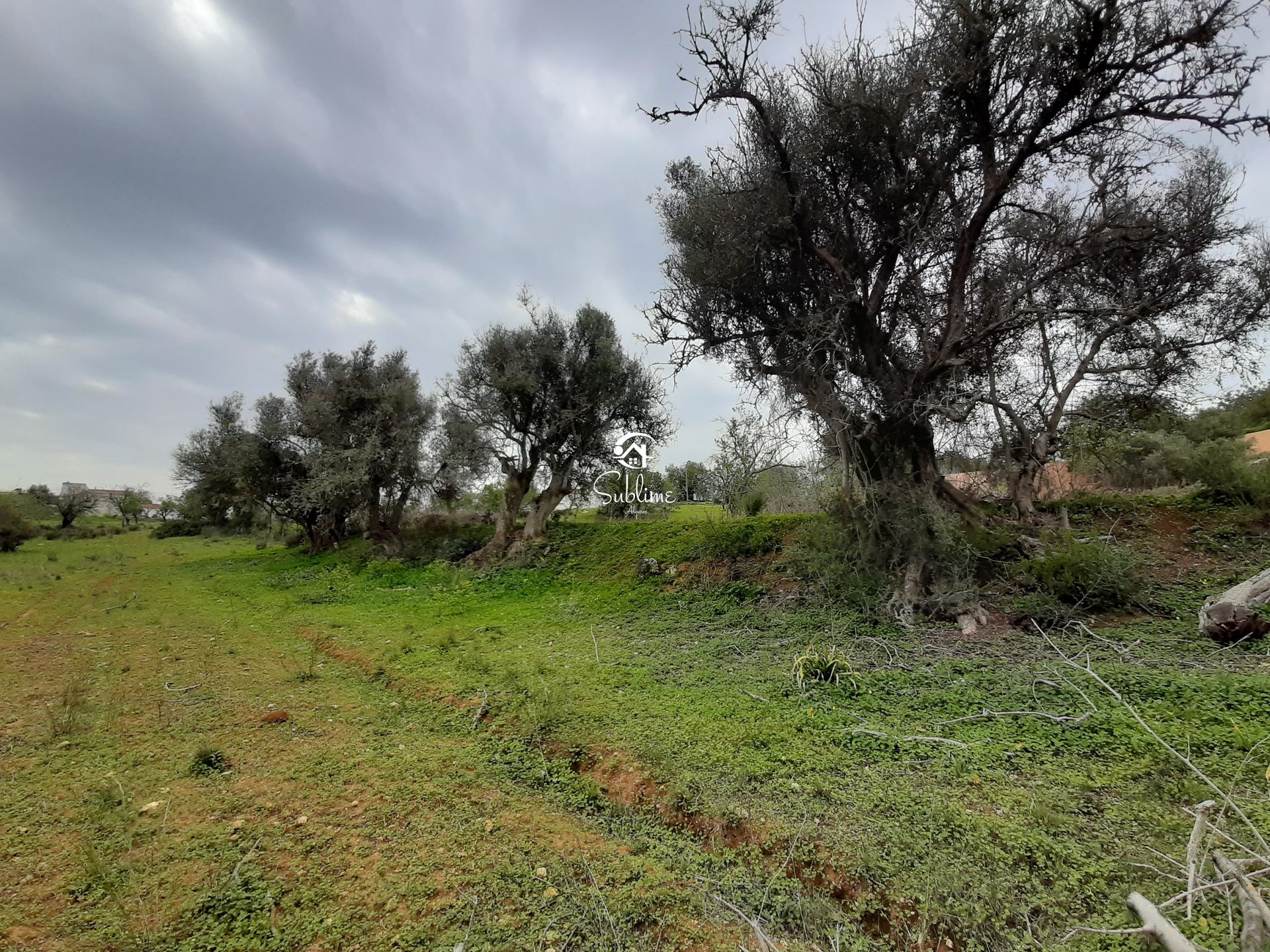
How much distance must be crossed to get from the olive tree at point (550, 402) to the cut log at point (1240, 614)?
12.1 meters

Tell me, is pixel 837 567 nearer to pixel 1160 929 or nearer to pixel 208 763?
pixel 1160 929

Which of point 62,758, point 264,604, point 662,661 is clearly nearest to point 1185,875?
point 662,661

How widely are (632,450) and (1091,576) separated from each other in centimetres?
1155

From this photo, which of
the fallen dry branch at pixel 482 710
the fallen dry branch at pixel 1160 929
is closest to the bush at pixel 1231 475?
the fallen dry branch at pixel 1160 929

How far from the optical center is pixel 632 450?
1617 cm

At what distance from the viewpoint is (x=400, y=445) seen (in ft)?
55.7

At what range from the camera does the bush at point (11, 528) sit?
917 inches

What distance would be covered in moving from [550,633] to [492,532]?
10112 mm

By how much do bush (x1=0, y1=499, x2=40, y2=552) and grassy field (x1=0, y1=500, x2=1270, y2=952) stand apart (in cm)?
2614

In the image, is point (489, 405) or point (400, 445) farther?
point (400, 445)

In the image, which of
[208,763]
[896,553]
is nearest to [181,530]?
[208,763]

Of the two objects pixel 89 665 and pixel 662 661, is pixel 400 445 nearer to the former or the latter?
Result: pixel 89 665

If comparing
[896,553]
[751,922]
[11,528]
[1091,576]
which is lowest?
[751,922]

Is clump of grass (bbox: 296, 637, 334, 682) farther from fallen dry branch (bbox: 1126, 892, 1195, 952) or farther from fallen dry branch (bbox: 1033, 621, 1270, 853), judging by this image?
fallen dry branch (bbox: 1033, 621, 1270, 853)
